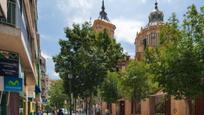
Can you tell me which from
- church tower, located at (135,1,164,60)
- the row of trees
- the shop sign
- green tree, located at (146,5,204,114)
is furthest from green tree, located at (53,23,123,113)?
church tower, located at (135,1,164,60)

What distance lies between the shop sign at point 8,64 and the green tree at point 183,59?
933cm

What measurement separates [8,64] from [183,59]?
1021 centimetres

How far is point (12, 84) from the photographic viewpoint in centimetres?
1989

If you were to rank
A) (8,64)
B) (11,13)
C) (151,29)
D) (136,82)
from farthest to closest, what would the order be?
(151,29) < (136,82) < (8,64) < (11,13)

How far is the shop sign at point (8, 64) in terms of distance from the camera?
65.3 ft

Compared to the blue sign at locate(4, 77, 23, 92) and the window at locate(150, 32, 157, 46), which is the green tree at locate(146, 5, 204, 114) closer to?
the blue sign at locate(4, 77, 23, 92)

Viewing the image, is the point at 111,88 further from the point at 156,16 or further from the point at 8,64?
the point at 156,16

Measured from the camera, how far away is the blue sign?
64.1 ft

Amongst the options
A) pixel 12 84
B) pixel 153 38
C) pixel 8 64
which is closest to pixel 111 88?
pixel 8 64

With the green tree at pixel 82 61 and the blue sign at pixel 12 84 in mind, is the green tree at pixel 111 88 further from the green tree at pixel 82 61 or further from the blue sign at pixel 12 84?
the blue sign at pixel 12 84

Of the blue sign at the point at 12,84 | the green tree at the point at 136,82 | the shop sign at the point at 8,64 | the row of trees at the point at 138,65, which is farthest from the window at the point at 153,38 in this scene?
the blue sign at the point at 12,84

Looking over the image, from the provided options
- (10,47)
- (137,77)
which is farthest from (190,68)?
(137,77)

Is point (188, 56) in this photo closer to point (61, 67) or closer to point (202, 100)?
point (202, 100)

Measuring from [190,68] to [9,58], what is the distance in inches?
403
